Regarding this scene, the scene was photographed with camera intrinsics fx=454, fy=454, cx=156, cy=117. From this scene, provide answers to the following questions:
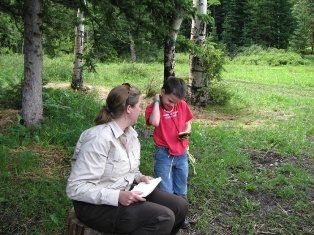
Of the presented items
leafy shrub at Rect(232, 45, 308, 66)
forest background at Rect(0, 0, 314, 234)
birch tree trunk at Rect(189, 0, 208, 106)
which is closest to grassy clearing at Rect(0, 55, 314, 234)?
forest background at Rect(0, 0, 314, 234)

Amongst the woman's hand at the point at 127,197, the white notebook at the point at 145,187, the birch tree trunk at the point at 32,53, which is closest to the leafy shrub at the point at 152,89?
the birch tree trunk at the point at 32,53

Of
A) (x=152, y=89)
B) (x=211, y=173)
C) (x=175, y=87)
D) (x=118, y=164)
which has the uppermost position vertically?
(x=175, y=87)

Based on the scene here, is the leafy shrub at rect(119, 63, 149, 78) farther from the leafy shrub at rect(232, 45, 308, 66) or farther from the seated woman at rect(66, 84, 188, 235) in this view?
the leafy shrub at rect(232, 45, 308, 66)

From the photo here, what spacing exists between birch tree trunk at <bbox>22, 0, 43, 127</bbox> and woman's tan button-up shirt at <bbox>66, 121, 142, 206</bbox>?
383 cm

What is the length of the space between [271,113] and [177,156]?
8604 mm

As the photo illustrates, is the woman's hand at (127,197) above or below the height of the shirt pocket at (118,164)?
below

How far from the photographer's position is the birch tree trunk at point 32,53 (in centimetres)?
719

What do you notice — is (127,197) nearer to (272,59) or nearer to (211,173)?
(211,173)

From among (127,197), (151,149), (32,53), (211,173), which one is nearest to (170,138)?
(127,197)

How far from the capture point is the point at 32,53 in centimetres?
724

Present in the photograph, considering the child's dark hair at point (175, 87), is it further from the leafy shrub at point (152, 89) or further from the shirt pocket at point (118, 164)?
the leafy shrub at point (152, 89)

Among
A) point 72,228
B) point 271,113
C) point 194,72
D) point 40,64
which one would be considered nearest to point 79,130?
point 40,64

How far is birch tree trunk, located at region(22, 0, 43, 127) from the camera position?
7.19 m

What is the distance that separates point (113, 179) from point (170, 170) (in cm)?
164
